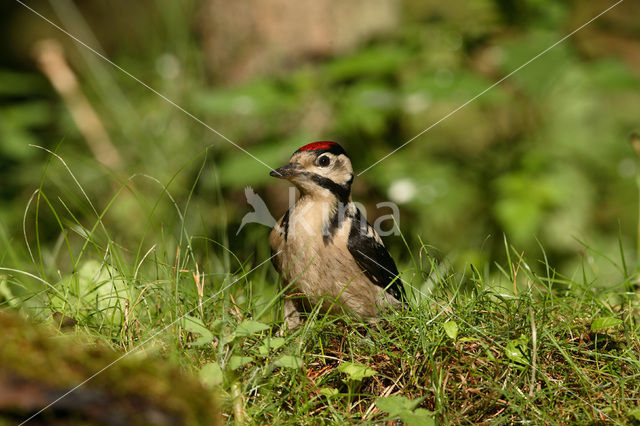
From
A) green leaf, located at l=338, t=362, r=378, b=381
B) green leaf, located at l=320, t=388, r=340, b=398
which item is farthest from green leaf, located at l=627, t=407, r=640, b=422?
green leaf, located at l=320, t=388, r=340, b=398

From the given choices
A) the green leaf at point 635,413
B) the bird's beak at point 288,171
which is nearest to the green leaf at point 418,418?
the green leaf at point 635,413

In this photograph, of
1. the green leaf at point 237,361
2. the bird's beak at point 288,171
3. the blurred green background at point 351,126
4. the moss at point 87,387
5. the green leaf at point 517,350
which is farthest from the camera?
the blurred green background at point 351,126

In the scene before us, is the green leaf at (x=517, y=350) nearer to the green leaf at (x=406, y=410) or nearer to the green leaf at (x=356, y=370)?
Result: the green leaf at (x=406, y=410)

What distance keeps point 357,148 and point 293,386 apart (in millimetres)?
2934

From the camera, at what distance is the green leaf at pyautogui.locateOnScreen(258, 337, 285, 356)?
2.32m

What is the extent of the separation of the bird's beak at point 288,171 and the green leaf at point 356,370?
3.28 ft

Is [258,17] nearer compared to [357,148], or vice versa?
[357,148]

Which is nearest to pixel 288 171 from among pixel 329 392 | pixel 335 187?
pixel 335 187

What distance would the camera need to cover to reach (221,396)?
212 centimetres

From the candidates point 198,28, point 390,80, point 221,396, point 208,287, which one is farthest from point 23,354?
point 198,28

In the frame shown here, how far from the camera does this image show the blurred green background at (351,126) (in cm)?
432

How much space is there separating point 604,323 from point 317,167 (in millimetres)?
1545

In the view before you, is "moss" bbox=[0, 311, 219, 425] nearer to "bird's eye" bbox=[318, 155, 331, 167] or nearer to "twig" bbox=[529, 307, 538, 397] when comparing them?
"twig" bbox=[529, 307, 538, 397]

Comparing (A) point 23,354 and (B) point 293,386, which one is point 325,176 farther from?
(A) point 23,354
